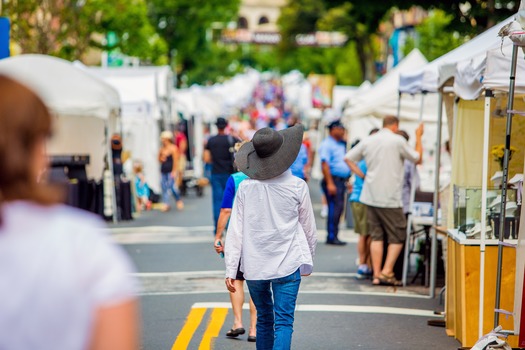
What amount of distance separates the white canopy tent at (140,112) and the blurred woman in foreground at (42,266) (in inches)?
915

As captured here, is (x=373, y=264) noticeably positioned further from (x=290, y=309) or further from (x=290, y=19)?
(x=290, y=19)

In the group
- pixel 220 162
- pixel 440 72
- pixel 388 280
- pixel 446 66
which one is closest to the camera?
pixel 446 66

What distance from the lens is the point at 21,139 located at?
9.11 ft

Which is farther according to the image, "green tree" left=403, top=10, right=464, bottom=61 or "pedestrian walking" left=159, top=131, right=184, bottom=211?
"green tree" left=403, top=10, right=464, bottom=61

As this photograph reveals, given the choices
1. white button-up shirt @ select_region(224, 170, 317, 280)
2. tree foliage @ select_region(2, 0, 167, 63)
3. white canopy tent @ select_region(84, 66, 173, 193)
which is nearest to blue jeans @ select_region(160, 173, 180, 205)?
white canopy tent @ select_region(84, 66, 173, 193)

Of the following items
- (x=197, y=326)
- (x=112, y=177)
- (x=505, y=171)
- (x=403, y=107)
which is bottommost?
(x=197, y=326)

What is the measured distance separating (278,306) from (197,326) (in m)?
3.09

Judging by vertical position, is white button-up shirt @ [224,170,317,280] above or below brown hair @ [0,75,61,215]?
below

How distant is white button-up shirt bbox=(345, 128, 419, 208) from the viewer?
12242 mm

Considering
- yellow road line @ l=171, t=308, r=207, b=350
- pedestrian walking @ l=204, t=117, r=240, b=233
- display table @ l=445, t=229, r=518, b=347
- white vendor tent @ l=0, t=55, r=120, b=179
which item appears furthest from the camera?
white vendor tent @ l=0, t=55, r=120, b=179

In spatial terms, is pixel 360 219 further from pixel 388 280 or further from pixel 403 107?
pixel 403 107

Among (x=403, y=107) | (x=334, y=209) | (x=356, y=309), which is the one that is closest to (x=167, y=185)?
(x=403, y=107)

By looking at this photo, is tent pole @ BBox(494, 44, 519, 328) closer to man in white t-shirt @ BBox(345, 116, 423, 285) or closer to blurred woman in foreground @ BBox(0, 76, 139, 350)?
man in white t-shirt @ BBox(345, 116, 423, 285)

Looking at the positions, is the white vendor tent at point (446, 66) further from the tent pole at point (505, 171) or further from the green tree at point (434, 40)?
the green tree at point (434, 40)
